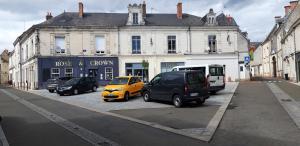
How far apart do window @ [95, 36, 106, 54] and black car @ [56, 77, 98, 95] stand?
973 cm

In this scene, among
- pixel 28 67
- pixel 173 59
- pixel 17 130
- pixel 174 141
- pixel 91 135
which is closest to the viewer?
pixel 174 141

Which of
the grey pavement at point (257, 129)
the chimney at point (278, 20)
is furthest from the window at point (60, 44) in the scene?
the chimney at point (278, 20)

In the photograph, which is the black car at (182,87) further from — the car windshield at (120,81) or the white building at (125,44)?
the white building at (125,44)

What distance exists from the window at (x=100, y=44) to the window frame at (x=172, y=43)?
7767 mm

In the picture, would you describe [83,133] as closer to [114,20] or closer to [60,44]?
[60,44]

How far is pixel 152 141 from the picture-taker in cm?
761

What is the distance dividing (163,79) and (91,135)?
25.7 feet

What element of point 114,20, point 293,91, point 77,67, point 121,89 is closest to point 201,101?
point 121,89

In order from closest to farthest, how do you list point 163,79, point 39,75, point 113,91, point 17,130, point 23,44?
1. point 17,130
2. point 163,79
3. point 113,91
4. point 39,75
5. point 23,44

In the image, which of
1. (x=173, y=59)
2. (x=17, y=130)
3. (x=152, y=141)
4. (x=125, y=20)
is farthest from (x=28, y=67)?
(x=152, y=141)

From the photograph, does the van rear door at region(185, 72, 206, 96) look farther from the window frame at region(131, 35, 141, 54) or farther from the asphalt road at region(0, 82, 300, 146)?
the window frame at region(131, 35, 141, 54)

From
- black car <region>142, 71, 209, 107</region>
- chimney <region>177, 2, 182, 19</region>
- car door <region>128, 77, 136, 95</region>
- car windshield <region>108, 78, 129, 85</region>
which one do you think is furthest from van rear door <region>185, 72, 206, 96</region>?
chimney <region>177, 2, 182, 19</region>

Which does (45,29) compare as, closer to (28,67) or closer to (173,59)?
(28,67)

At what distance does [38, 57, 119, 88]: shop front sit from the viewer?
3556cm
